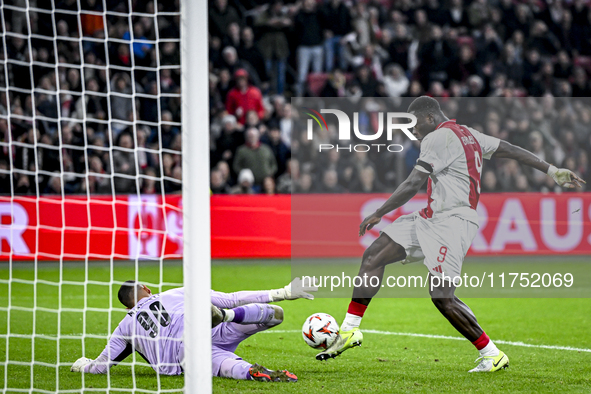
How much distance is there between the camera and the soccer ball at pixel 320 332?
5336 millimetres

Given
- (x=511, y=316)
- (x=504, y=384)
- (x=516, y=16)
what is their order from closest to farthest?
(x=504, y=384)
(x=511, y=316)
(x=516, y=16)

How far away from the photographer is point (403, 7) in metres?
15.3

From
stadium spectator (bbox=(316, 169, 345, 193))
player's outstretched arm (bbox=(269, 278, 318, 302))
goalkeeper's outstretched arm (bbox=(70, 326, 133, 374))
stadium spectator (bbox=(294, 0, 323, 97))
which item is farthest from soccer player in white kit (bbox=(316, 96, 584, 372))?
stadium spectator (bbox=(294, 0, 323, 97))

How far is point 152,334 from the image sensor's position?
5031 millimetres

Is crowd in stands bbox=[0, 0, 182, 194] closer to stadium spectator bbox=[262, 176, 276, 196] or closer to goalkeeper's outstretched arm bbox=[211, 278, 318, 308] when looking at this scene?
stadium spectator bbox=[262, 176, 276, 196]

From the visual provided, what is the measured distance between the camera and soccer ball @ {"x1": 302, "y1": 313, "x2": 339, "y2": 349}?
Answer: 5.34 meters

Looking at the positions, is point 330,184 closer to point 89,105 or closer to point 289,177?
point 289,177

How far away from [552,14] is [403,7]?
337cm

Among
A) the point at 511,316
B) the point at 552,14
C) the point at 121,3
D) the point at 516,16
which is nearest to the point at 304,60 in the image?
the point at 121,3

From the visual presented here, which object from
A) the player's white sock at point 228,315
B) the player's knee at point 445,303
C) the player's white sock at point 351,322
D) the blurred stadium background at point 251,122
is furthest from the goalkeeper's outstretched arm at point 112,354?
the blurred stadium background at point 251,122

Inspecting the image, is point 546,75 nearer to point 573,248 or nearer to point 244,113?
point 573,248

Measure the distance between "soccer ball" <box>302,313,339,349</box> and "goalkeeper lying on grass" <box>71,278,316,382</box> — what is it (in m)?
0.30

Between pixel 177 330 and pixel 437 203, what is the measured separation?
2.40 metres

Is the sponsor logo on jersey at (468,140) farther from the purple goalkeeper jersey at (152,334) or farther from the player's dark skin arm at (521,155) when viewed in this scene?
the purple goalkeeper jersey at (152,334)
